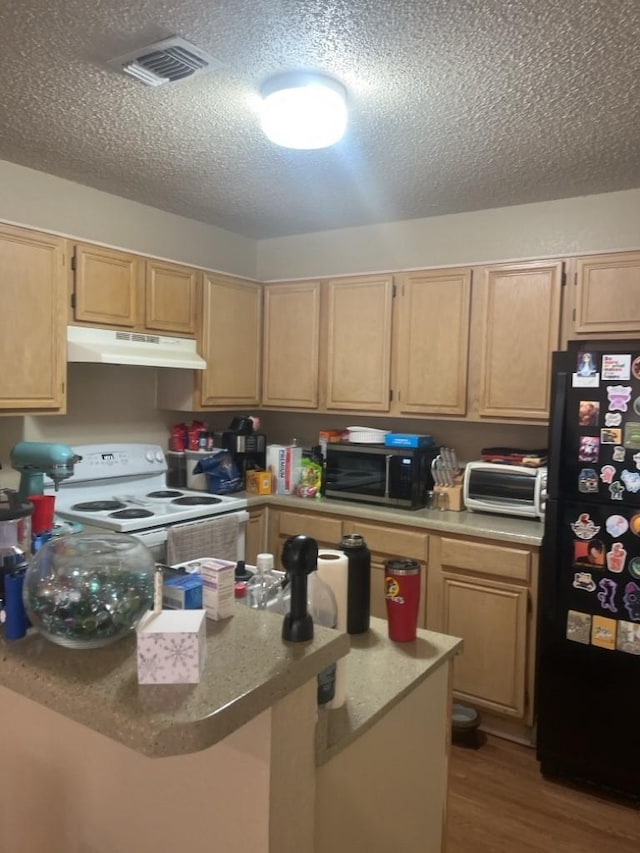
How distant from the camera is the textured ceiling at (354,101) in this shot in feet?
5.42

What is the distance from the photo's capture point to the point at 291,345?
3.70 m

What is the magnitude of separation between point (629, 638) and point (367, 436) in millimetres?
1603

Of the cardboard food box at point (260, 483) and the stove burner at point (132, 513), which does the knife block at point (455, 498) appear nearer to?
the cardboard food box at point (260, 483)

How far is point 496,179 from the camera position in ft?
9.34

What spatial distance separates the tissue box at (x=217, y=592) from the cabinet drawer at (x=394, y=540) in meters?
1.85

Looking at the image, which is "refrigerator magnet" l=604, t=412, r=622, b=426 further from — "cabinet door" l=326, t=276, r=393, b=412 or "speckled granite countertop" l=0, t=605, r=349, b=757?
"speckled granite countertop" l=0, t=605, r=349, b=757

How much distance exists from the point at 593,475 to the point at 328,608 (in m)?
1.48

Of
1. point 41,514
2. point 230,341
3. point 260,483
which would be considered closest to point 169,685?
point 41,514

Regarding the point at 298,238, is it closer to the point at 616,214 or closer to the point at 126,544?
the point at 616,214

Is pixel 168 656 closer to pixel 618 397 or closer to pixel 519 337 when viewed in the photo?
pixel 618 397

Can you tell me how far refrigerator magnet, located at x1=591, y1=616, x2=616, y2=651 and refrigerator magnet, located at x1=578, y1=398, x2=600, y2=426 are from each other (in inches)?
29.2

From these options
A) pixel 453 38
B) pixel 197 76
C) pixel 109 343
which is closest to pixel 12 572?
pixel 197 76

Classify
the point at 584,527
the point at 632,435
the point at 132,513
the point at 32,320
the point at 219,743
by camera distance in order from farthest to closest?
the point at 132,513
the point at 32,320
the point at 584,527
the point at 632,435
the point at 219,743

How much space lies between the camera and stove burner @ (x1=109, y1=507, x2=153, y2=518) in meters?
2.85
